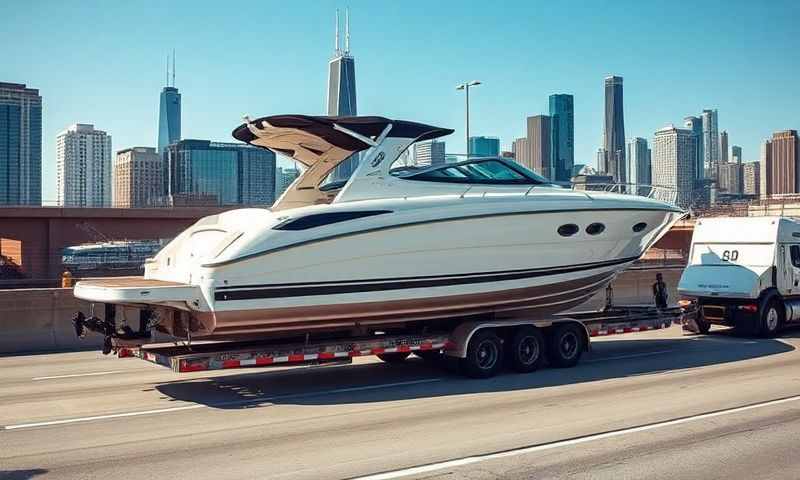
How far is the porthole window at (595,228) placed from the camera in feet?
46.8

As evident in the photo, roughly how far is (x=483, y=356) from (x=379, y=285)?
6.98 ft

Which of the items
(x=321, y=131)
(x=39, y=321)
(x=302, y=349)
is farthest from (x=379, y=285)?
(x=39, y=321)

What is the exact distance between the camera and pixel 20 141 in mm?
151500

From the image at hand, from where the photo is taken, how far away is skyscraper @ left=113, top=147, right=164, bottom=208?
12800 centimetres

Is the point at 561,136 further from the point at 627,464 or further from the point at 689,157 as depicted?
the point at 627,464

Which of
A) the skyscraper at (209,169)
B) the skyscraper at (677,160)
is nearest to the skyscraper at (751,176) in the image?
the skyscraper at (677,160)

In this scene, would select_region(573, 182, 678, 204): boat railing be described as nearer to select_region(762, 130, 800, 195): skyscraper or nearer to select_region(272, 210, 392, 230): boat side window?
select_region(272, 210, 392, 230): boat side window

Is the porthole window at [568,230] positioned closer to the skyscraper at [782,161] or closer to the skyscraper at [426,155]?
the skyscraper at [426,155]

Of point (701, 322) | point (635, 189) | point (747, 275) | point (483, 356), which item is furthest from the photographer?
point (701, 322)

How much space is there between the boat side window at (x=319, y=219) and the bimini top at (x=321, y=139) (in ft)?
3.07

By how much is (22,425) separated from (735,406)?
857 centimetres

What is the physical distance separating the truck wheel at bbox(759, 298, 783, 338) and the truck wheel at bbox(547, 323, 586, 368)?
583 cm

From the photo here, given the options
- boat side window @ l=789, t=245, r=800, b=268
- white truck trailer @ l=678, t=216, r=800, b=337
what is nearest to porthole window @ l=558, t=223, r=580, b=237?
white truck trailer @ l=678, t=216, r=800, b=337

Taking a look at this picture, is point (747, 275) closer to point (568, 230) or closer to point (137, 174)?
point (568, 230)
